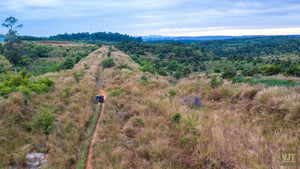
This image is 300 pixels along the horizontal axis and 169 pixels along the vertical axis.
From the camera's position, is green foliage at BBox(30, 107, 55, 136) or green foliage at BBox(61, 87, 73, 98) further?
green foliage at BBox(61, 87, 73, 98)

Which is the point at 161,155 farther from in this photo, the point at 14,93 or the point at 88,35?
the point at 88,35

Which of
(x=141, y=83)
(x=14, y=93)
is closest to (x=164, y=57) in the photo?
(x=141, y=83)

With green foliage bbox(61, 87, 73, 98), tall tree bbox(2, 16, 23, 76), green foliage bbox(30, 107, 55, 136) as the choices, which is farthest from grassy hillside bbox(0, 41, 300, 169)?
tall tree bbox(2, 16, 23, 76)

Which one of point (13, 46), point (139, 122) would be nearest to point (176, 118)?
point (139, 122)

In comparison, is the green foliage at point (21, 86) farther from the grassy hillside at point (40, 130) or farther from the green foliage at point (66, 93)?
the green foliage at point (66, 93)

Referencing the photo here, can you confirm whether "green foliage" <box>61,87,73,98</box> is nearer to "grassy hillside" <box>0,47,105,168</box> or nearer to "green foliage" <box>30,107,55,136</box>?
"grassy hillside" <box>0,47,105,168</box>

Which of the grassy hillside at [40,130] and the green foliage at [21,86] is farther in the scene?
the green foliage at [21,86]

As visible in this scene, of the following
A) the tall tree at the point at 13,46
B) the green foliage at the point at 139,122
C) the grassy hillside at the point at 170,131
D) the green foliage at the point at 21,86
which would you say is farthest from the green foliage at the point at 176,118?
the tall tree at the point at 13,46

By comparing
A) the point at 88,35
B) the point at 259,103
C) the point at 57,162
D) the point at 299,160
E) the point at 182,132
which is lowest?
the point at 57,162
